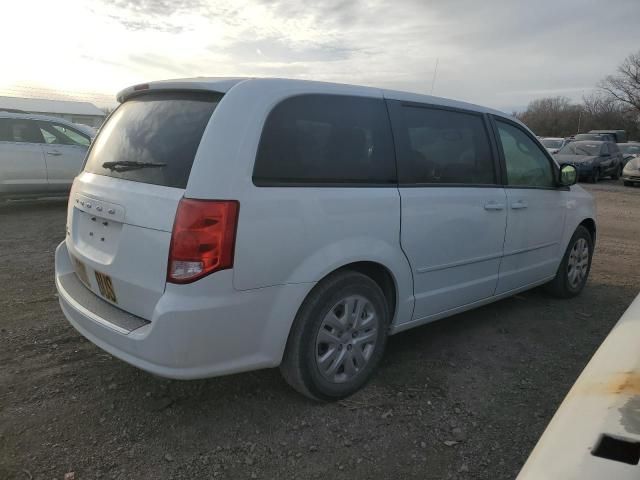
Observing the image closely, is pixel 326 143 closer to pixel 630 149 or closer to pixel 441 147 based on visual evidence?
pixel 441 147

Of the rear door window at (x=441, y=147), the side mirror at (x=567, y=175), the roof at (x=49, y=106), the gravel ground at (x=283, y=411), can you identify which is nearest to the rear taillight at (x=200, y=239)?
the gravel ground at (x=283, y=411)

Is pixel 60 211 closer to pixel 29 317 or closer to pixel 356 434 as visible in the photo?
pixel 29 317

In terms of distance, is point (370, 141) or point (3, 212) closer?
point (370, 141)

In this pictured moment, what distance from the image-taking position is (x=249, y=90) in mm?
2590

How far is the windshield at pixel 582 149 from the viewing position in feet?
67.2

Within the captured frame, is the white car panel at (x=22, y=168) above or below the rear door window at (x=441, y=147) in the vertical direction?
below

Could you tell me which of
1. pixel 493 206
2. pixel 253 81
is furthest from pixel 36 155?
pixel 493 206

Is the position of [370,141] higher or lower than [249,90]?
lower

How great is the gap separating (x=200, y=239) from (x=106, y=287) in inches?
29.5

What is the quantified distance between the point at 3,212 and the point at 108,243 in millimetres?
7367

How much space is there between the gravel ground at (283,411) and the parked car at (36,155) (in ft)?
17.1

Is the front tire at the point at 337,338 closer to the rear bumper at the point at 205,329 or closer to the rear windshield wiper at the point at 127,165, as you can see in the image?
the rear bumper at the point at 205,329

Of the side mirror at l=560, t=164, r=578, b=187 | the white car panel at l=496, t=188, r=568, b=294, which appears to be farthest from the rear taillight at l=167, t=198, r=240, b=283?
the side mirror at l=560, t=164, r=578, b=187

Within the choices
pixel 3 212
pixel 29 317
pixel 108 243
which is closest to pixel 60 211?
pixel 3 212
